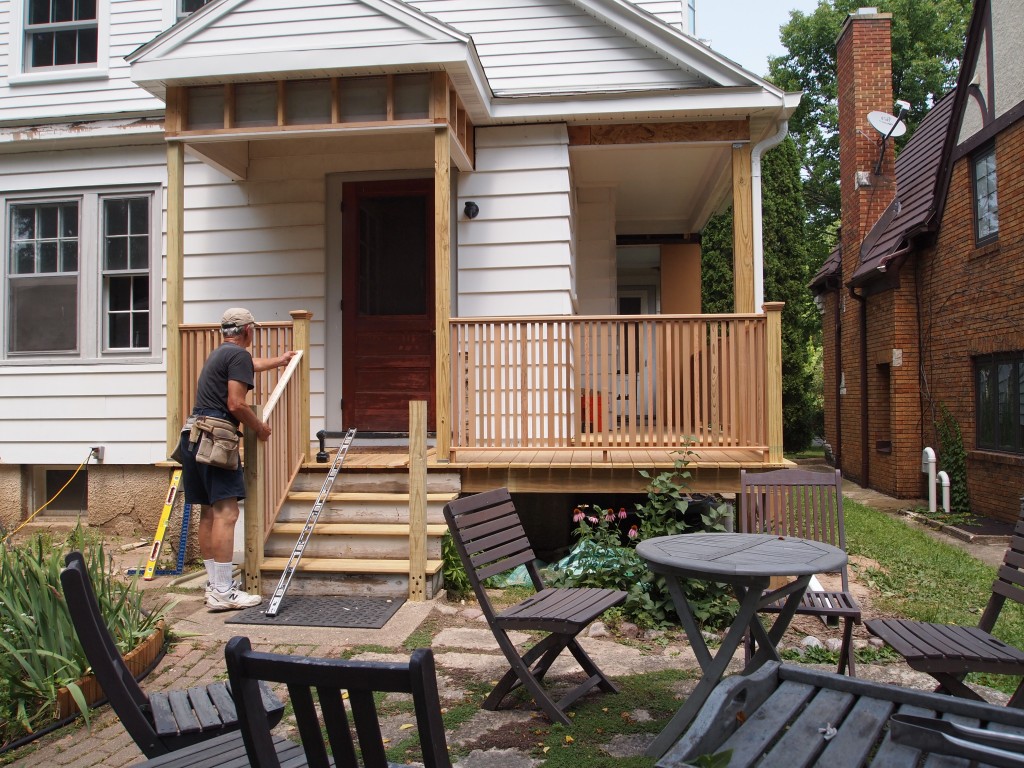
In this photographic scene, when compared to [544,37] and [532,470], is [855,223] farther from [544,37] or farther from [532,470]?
[532,470]

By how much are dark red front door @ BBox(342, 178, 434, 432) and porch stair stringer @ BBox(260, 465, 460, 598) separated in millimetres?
1684

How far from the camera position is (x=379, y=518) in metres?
6.21

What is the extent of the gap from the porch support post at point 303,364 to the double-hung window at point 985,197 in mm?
9236

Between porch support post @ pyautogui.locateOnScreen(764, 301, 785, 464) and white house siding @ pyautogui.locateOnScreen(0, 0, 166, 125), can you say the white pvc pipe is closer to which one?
porch support post @ pyautogui.locateOnScreen(764, 301, 785, 464)

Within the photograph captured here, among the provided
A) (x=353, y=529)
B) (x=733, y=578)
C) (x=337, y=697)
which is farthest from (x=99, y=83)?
(x=337, y=697)

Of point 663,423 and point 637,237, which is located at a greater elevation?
point 637,237

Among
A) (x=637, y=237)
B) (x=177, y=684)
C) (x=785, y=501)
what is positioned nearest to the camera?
(x=177, y=684)

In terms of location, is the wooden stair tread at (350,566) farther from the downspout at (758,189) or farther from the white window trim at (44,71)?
the white window trim at (44,71)

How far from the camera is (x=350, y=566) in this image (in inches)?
223

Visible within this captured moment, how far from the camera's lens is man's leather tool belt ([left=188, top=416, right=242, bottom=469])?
17.2 ft

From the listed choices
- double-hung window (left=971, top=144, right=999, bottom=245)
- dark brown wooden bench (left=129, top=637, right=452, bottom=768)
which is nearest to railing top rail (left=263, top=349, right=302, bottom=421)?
dark brown wooden bench (left=129, top=637, right=452, bottom=768)

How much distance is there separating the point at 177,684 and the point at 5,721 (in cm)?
74

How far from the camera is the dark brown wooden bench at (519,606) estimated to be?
11.8 ft

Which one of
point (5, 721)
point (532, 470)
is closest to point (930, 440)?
point (532, 470)
